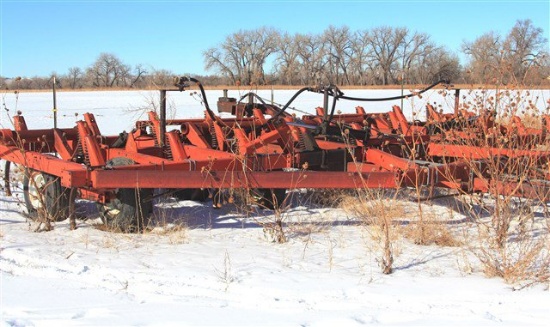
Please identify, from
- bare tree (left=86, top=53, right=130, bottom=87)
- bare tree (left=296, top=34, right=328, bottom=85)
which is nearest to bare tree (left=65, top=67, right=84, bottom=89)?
bare tree (left=86, top=53, right=130, bottom=87)

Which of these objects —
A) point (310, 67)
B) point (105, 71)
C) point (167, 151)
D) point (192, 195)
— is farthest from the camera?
point (105, 71)

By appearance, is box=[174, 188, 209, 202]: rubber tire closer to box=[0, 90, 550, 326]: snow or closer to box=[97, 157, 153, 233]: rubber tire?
box=[0, 90, 550, 326]: snow

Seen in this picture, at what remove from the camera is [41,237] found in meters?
5.29

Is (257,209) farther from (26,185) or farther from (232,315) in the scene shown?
(232,315)

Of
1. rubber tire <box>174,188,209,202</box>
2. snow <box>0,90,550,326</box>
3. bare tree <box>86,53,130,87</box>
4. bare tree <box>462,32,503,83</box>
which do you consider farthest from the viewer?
bare tree <box>86,53,130,87</box>

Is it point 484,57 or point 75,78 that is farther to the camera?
point 75,78

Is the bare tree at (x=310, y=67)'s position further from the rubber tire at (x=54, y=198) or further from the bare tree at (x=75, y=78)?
the bare tree at (x=75, y=78)

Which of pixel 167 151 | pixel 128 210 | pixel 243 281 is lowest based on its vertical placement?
pixel 243 281

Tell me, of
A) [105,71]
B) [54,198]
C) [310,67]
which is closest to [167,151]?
[54,198]

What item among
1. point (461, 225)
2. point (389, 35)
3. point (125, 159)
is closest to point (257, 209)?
point (125, 159)

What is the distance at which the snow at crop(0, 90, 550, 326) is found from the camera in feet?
11.3

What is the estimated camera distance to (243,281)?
404 centimetres

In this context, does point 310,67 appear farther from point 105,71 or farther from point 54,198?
point 105,71

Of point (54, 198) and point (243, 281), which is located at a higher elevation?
point (54, 198)
